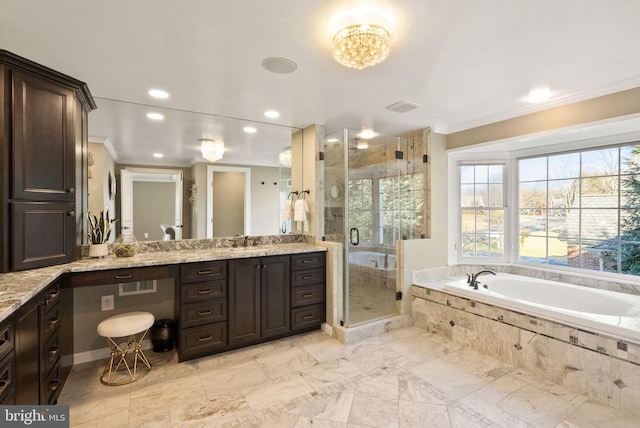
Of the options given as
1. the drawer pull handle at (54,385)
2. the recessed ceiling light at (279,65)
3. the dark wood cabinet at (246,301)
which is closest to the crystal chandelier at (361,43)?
the recessed ceiling light at (279,65)

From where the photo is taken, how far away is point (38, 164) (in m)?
2.11

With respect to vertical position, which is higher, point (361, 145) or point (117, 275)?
point (361, 145)

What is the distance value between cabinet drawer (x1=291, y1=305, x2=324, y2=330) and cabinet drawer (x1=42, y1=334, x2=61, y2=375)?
73.3 inches

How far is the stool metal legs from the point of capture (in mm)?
2393

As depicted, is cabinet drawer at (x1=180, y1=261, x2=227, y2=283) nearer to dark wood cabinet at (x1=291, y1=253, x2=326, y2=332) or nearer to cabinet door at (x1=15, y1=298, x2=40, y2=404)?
dark wood cabinet at (x1=291, y1=253, x2=326, y2=332)

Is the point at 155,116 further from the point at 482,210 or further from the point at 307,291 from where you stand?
the point at 482,210

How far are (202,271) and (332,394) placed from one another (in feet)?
4.76

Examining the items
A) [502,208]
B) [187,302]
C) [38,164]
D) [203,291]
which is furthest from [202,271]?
[502,208]

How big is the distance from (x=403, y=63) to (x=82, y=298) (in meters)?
3.20

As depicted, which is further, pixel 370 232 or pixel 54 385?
pixel 370 232

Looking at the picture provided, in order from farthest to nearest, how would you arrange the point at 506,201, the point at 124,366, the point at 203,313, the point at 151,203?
the point at 506,201 → the point at 151,203 → the point at 203,313 → the point at 124,366

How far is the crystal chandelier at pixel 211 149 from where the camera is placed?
3.37 m

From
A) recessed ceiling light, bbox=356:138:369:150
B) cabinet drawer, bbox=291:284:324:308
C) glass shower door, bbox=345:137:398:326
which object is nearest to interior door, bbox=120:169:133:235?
cabinet drawer, bbox=291:284:324:308

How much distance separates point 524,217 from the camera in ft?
12.9
